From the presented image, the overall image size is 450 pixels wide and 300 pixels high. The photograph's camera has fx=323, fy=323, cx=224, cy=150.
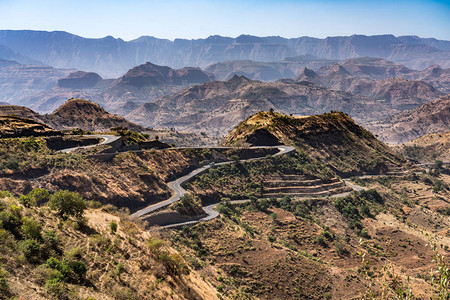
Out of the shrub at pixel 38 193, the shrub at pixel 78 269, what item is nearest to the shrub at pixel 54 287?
the shrub at pixel 78 269

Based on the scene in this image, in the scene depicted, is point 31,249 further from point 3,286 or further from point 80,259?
point 3,286

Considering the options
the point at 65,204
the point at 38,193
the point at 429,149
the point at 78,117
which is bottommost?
the point at 78,117

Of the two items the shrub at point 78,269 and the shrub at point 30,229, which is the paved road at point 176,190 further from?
the shrub at point 78,269

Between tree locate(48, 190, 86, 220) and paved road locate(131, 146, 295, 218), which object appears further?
paved road locate(131, 146, 295, 218)

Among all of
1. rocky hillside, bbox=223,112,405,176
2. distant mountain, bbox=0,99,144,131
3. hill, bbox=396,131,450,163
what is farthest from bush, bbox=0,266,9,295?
hill, bbox=396,131,450,163

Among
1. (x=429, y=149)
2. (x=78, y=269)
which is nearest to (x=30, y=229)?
(x=78, y=269)

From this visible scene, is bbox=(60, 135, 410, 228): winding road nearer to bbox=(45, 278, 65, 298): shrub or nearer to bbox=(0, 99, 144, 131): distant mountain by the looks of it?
bbox=(45, 278, 65, 298): shrub
